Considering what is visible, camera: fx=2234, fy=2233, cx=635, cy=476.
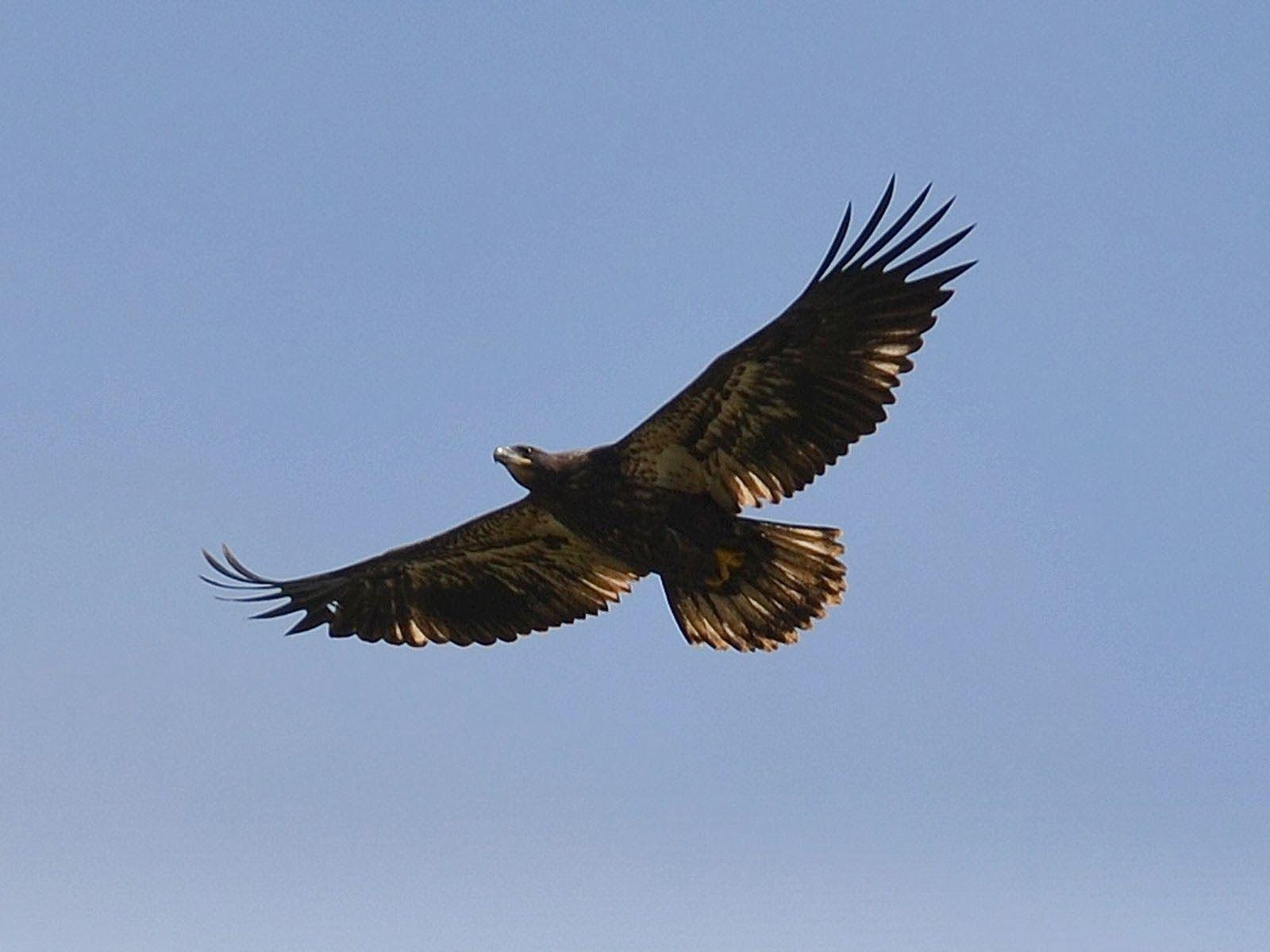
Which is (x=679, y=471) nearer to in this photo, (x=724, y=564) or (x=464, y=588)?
(x=724, y=564)

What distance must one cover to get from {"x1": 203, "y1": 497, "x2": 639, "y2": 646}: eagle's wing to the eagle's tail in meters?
0.70

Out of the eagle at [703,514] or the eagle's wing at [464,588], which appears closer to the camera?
the eagle at [703,514]

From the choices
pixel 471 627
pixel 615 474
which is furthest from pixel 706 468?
pixel 471 627

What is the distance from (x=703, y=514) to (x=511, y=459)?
1.09 meters

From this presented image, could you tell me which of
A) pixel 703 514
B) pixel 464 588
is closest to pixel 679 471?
pixel 703 514

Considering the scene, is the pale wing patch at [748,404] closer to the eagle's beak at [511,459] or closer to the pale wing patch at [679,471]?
the pale wing patch at [679,471]

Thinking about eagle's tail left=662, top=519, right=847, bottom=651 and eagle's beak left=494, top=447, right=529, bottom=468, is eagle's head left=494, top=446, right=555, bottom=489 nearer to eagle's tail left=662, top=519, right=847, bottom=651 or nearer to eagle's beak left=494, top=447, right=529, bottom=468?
eagle's beak left=494, top=447, right=529, bottom=468

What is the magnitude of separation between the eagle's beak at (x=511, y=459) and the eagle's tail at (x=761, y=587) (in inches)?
46.6

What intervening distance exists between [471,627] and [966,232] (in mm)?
4168

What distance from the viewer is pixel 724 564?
40.9ft

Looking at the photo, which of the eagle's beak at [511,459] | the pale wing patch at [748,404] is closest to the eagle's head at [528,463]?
the eagle's beak at [511,459]

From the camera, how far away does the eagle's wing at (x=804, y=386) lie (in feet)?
37.6

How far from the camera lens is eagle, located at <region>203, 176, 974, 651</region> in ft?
37.8

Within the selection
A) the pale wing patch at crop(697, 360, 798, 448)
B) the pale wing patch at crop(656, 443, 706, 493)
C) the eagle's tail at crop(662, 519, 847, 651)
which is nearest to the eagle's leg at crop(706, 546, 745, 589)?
the eagle's tail at crop(662, 519, 847, 651)
